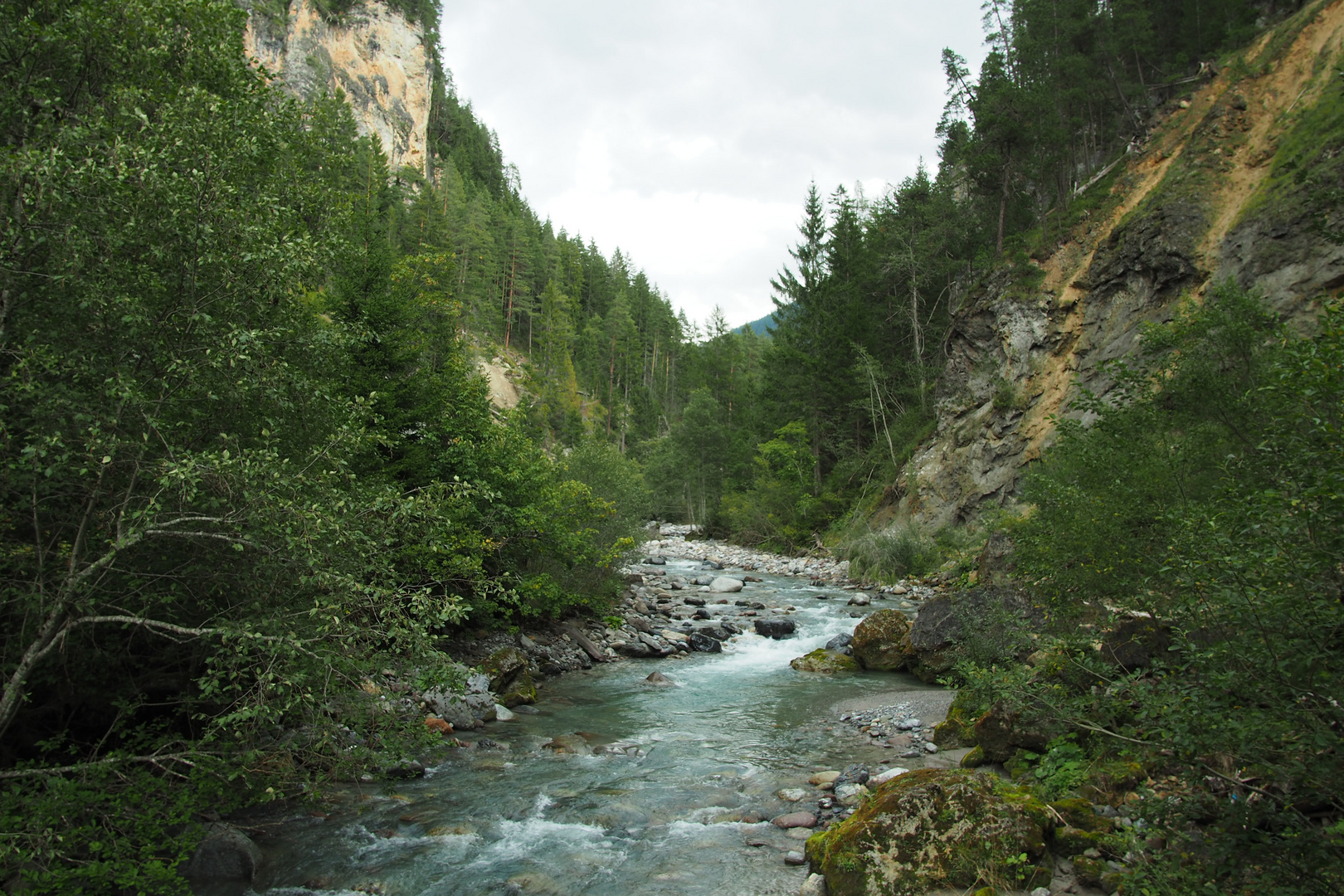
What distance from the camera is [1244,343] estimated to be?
423 inches

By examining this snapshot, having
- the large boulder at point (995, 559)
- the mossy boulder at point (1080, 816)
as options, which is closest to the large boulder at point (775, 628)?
the large boulder at point (995, 559)

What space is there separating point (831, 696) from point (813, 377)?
32.5 meters

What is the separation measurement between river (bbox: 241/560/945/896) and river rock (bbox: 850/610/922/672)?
1.01m

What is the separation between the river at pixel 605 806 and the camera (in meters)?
6.78

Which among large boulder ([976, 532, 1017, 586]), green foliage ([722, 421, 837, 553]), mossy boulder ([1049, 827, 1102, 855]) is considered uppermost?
green foliage ([722, 421, 837, 553])

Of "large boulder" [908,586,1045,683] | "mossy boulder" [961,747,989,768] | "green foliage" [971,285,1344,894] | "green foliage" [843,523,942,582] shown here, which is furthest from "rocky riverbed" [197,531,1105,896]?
"green foliage" [843,523,942,582]

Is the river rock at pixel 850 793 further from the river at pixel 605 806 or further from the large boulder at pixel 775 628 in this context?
the large boulder at pixel 775 628

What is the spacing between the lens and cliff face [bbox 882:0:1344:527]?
64.7 ft

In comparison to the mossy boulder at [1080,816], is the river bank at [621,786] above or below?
below

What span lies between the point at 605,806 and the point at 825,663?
8.15 metres

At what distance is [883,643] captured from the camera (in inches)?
600

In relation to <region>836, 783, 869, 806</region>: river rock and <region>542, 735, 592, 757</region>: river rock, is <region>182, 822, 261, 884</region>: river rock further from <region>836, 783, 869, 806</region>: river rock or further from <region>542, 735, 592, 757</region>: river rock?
<region>836, 783, 869, 806</region>: river rock

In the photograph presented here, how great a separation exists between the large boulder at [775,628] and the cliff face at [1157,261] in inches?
431

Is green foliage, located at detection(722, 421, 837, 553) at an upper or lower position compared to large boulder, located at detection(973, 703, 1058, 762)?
upper
